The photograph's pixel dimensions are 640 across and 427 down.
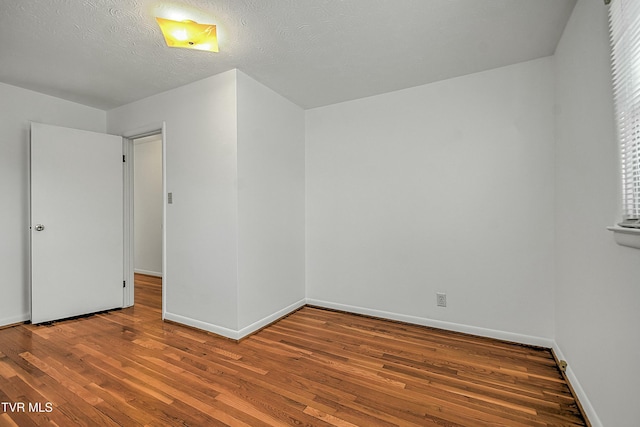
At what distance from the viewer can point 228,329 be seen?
2.62m

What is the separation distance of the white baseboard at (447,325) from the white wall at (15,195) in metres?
3.13

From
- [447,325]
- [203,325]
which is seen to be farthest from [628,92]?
[203,325]

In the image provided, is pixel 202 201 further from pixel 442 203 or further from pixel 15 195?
pixel 442 203

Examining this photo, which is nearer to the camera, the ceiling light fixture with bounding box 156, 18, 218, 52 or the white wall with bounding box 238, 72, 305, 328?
the ceiling light fixture with bounding box 156, 18, 218, 52

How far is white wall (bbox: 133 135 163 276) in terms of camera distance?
5195 mm

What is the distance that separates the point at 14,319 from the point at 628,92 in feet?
16.4

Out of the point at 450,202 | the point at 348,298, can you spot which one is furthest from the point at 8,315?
the point at 450,202

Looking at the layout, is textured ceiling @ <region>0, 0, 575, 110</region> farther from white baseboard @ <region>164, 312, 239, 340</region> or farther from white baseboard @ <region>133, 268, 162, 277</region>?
white baseboard @ <region>133, 268, 162, 277</region>

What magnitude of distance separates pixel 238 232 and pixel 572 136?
2613 millimetres

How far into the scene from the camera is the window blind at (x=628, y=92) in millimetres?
1135

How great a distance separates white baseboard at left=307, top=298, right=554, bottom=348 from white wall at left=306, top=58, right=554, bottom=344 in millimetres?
11

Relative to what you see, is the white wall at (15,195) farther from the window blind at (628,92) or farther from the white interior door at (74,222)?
the window blind at (628,92)

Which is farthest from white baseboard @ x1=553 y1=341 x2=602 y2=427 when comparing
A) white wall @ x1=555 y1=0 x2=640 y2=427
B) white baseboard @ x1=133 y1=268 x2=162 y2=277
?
white baseboard @ x1=133 y1=268 x2=162 y2=277

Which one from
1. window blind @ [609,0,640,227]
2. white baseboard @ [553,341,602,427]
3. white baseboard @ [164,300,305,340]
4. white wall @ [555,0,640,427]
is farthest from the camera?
white baseboard @ [164,300,305,340]
